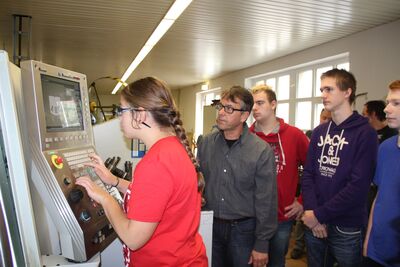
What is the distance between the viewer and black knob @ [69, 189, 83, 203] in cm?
114

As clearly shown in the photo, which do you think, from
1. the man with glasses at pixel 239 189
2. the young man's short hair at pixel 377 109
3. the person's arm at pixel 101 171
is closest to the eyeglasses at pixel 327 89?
the man with glasses at pixel 239 189

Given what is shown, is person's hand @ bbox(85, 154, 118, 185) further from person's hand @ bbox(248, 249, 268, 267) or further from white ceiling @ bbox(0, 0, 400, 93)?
white ceiling @ bbox(0, 0, 400, 93)

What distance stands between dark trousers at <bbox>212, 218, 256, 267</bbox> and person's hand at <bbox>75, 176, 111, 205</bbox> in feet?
3.27

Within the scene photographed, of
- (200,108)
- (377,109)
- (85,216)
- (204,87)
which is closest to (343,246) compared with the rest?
(85,216)

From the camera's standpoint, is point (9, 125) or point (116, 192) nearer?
point (9, 125)

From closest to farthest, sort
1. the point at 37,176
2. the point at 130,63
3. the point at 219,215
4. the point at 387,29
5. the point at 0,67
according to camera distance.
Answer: the point at 0,67 → the point at 37,176 → the point at 219,215 → the point at 387,29 → the point at 130,63

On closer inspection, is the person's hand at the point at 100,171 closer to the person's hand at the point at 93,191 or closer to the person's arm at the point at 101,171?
the person's arm at the point at 101,171

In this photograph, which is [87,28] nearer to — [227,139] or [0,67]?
[227,139]

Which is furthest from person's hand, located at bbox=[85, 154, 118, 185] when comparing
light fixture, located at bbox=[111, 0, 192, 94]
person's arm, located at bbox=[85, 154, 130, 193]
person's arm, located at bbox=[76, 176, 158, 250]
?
light fixture, located at bbox=[111, 0, 192, 94]

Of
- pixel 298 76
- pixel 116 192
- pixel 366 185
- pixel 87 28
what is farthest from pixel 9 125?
pixel 298 76

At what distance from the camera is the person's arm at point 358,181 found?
5.85ft

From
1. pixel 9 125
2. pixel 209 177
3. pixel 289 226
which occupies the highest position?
pixel 9 125

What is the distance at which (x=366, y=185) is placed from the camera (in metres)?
1.80

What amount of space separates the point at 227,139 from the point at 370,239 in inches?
37.3
